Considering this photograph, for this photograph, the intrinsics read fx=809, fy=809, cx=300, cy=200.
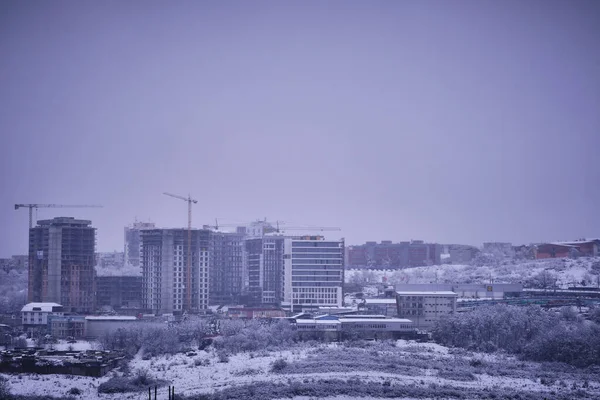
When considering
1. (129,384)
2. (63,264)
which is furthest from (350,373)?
(63,264)

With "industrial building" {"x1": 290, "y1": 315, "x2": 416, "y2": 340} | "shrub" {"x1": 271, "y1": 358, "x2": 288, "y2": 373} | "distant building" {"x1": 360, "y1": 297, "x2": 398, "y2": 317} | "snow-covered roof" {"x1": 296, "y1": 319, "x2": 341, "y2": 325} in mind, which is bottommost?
"shrub" {"x1": 271, "y1": 358, "x2": 288, "y2": 373}

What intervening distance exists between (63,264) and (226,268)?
14138 millimetres

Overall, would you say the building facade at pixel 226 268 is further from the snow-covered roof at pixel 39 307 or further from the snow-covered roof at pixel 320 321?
the snow-covered roof at pixel 320 321

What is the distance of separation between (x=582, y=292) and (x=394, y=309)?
14.1 meters

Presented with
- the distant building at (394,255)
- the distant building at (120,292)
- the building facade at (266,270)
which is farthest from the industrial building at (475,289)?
the distant building at (394,255)

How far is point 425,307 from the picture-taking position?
48.5 metres

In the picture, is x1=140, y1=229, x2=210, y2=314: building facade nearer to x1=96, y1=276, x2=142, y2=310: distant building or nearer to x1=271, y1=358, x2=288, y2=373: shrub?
x1=96, y1=276, x2=142, y2=310: distant building

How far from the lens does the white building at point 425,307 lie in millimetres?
48250

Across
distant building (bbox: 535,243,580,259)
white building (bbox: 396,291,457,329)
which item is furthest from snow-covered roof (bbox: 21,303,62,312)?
distant building (bbox: 535,243,580,259)

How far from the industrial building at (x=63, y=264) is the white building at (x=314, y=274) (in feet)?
44.9

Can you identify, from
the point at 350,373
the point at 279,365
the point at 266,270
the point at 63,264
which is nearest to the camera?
the point at 350,373

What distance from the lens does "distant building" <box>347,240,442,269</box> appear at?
319 ft

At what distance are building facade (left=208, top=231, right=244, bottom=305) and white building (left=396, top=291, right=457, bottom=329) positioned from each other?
18429mm

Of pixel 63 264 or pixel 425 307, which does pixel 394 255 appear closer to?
pixel 425 307
